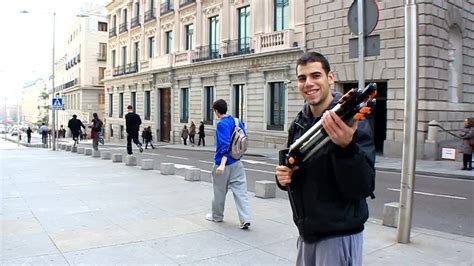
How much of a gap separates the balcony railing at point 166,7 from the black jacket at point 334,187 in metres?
36.4

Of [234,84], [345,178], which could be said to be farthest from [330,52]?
[345,178]

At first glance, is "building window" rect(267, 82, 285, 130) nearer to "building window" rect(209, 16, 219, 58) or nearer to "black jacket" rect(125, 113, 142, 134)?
"building window" rect(209, 16, 219, 58)

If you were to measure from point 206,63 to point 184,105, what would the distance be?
17.6 feet

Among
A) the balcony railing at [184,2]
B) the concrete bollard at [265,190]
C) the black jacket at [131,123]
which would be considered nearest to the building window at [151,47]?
the balcony railing at [184,2]

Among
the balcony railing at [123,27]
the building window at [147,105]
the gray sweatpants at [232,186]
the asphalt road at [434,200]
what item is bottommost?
the asphalt road at [434,200]

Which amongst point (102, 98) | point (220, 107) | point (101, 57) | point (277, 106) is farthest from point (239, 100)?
point (101, 57)

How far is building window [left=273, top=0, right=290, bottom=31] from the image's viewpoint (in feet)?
84.0

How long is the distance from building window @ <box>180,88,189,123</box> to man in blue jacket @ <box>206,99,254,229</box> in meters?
28.7

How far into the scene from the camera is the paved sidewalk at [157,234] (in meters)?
4.98

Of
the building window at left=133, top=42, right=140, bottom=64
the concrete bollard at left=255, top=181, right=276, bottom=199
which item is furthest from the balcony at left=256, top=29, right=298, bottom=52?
the building window at left=133, top=42, right=140, bottom=64

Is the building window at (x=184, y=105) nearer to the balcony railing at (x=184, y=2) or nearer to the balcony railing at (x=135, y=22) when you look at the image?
the balcony railing at (x=184, y=2)

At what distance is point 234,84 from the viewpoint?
95.2 ft

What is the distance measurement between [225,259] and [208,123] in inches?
1082

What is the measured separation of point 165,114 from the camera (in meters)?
38.4
